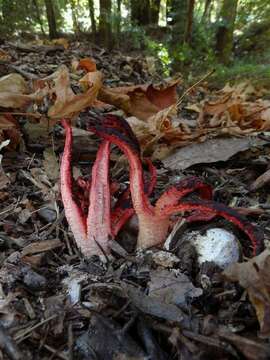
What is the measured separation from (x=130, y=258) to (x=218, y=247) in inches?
16.2

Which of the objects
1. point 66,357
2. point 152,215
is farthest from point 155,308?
point 152,215

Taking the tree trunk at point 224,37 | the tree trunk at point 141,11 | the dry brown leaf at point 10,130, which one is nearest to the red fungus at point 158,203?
the dry brown leaf at point 10,130

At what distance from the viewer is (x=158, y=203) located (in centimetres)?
184

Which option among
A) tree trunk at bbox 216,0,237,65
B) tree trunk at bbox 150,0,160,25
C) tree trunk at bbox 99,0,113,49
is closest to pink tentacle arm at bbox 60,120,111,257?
tree trunk at bbox 99,0,113,49

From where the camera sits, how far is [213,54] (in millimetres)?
9695

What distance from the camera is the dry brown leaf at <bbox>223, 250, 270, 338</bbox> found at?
1.35 m

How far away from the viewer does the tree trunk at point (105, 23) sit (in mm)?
8000

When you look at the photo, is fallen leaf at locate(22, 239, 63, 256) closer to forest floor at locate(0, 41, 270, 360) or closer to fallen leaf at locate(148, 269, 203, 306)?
forest floor at locate(0, 41, 270, 360)

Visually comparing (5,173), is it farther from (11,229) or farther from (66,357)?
(66,357)

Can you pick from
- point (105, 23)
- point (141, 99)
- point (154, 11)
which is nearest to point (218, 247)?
point (141, 99)

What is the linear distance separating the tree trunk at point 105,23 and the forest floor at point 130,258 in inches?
213

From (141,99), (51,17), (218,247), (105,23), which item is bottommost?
(218,247)

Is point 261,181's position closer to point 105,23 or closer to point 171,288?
point 171,288

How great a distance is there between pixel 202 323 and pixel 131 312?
266mm
